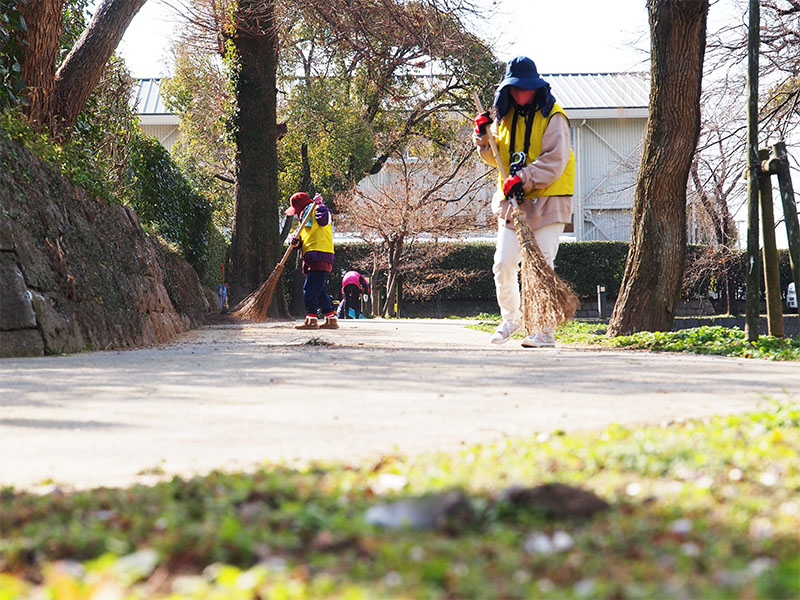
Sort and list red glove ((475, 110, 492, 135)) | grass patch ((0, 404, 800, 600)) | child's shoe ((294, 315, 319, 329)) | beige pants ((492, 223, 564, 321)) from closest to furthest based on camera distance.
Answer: grass patch ((0, 404, 800, 600)) < beige pants ((492, 223, 564, 321)) < red glove ((475, 110, 492, 135)) < child's shoe ((294, 315, 319, 329))

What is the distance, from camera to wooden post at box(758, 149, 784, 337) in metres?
8.02

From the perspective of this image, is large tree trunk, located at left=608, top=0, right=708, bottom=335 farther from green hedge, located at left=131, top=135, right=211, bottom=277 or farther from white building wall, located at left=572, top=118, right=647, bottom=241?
white building wall, located at left=572, top=118, right=647, bottom=241

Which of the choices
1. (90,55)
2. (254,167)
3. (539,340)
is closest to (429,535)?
(539,340)

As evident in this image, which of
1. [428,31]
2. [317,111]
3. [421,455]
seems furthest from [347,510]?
[317,111]

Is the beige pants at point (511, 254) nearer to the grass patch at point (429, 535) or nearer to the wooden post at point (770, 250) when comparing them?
the wooden post at point (770, 250)

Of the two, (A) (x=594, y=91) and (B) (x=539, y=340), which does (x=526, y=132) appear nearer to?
(B) (x=539, y=340)

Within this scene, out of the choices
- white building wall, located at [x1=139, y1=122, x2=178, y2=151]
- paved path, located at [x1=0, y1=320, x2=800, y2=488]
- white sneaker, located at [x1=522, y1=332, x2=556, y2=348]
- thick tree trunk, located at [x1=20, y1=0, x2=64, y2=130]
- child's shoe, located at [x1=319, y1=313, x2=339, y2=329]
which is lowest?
paved path, located at [x1=0, y1=320, x2=800, y2=488]

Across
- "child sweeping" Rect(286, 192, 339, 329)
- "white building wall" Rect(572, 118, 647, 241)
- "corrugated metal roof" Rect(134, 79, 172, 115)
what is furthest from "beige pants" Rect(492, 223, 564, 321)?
"corrugated metal roof" Rect(134, 79, 172, 115)

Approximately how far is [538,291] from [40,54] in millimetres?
5418

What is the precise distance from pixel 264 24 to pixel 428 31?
14.3 feet

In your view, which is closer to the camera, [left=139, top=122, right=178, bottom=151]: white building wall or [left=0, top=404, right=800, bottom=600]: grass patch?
[left=0, top=404, right=800, bottom=600]: grass patch

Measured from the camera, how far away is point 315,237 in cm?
1215

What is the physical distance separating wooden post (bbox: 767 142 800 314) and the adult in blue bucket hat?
171 cm

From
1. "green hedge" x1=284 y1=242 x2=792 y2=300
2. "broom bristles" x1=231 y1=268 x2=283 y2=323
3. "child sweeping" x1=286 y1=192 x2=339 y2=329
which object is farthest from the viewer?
"green hedge" x1=284 y1=242 x2=792 y2=300
